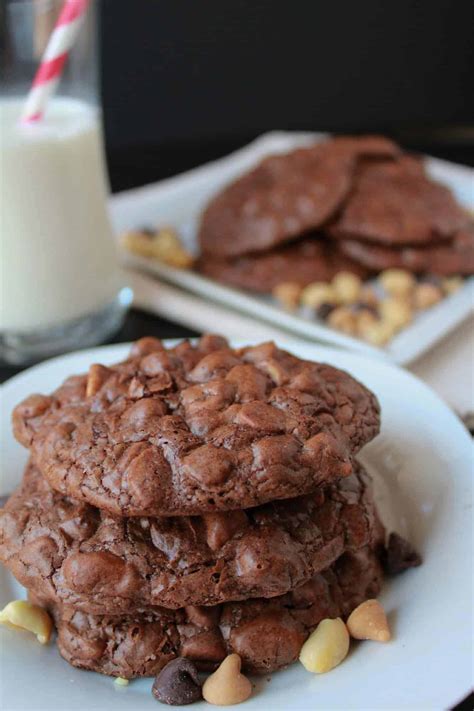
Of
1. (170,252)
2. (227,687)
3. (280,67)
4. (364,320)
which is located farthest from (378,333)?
(280,67)

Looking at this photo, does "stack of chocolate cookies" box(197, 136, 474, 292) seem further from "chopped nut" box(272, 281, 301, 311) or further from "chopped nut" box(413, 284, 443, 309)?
"chopped nut" box(413, 284, 443, 309)

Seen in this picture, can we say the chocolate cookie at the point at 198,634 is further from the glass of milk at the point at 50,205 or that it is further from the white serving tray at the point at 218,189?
the glass of milk at the point at 50,205

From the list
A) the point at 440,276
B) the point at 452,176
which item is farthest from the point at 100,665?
the point at 452,176

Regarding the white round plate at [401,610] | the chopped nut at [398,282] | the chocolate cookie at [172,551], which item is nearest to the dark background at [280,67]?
the chopped nut at [398,282]

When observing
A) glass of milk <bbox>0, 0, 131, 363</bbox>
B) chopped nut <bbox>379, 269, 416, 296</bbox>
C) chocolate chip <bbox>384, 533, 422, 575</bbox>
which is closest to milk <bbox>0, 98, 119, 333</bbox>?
glass of milk <bbox>0, 0, 131, 363</bbox>

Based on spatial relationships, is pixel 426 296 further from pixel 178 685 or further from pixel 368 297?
pixel 178 685

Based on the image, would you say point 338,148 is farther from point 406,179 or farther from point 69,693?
point 69,693
